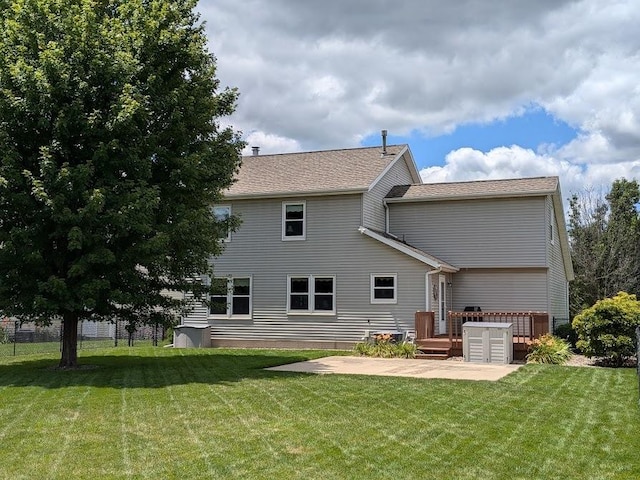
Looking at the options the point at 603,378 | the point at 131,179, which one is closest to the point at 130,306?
the point at 131,179

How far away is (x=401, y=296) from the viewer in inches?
819

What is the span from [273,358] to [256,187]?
27.1ft

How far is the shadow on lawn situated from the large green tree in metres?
1.15

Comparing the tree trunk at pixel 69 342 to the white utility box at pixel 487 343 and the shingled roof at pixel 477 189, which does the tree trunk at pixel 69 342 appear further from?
the shingled roof at pixel 477 189

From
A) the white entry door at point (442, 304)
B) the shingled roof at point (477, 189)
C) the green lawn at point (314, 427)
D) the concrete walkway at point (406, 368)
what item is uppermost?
the shingled roof at point (477, 189)

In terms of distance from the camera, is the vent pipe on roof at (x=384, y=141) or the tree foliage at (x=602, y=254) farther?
the tree foliage at (x=602, y=254)

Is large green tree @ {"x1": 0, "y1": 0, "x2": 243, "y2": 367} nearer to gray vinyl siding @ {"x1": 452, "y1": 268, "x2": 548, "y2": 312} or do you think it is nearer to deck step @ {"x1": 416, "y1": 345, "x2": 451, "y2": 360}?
deck step @ {"x1": 416, "y1": 345, "x2": 451, "y2": 360}

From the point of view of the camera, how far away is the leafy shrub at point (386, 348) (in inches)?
723

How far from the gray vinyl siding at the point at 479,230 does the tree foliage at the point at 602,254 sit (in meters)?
11.7

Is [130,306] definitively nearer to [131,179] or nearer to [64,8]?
[131,179]

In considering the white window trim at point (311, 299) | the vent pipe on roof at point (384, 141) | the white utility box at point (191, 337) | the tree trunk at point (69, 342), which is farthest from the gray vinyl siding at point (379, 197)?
the tree trunk at point (69, 342)

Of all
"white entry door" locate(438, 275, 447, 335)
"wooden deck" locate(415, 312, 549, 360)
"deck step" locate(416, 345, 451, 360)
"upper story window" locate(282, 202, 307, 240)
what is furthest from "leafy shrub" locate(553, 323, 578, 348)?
"upper story window" locate(282, 202, 307, 240)

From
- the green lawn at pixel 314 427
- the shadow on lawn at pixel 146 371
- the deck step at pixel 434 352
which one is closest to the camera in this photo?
the green lawn at pixel 314 427

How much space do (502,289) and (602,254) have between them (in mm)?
12512
